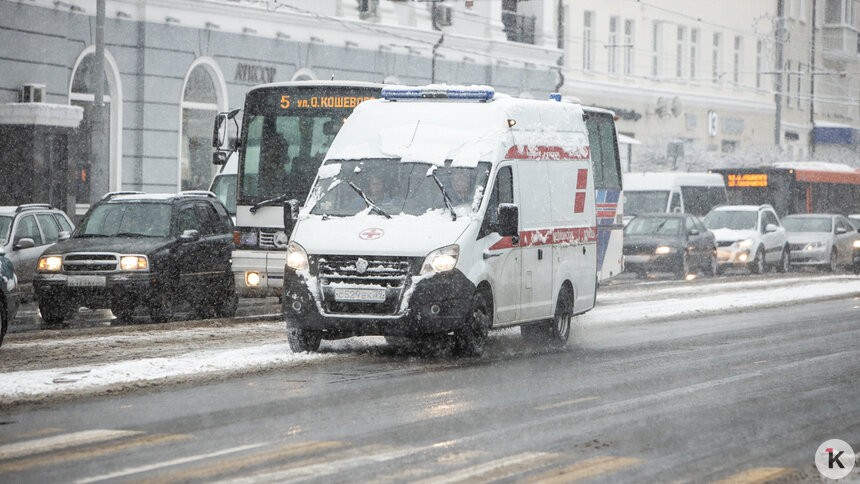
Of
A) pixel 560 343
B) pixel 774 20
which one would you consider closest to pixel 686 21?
pixel 774 20

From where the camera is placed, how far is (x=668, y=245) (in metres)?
32.6

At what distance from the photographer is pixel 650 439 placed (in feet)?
30.9

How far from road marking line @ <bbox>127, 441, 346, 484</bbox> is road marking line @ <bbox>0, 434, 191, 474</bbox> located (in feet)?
2.46

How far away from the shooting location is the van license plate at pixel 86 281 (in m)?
18.2

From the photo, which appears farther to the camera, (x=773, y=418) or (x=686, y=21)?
(x=686, y=21)

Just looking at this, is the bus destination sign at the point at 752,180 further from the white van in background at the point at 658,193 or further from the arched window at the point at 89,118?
the arched window at the point at 89,118

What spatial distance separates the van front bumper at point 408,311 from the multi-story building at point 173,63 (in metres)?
13.4

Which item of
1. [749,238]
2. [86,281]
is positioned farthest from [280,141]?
[749,238]

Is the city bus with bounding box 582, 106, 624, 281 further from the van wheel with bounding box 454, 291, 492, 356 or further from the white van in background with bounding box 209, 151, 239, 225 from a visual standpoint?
the van wheel with bounding box 454, 291, 492, 356

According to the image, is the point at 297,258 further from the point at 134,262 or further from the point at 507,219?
the point at 134,262

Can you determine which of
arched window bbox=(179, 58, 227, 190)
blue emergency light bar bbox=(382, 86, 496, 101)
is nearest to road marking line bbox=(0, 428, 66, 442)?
blue emergency light bar bbox=(382, 86, 496, 101)

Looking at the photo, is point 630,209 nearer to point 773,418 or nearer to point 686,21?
point 686,21

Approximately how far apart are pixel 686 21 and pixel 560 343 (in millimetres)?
44640

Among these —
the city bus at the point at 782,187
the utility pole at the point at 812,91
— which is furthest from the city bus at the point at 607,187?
the utility pole at the point at 812,91
